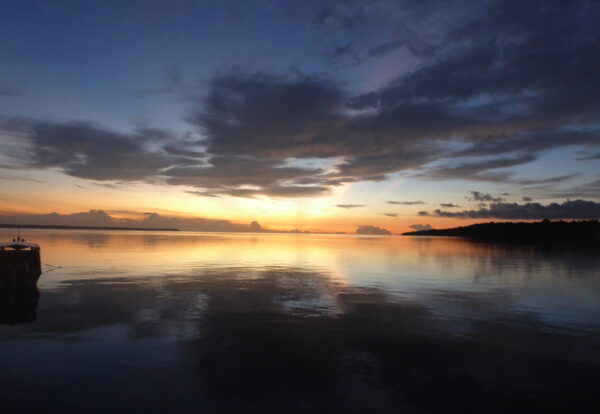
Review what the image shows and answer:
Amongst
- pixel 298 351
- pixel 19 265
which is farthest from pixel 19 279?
pixel 298 351

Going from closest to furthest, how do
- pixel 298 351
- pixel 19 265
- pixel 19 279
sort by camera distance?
1. pixel 298 351
2. pixel 19 279
3. pixel 19 265

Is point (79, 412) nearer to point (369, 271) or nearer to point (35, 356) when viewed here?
point (35, 356)

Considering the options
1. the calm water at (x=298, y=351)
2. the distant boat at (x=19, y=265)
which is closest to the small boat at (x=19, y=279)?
the distant boat at (x=19, y=265)

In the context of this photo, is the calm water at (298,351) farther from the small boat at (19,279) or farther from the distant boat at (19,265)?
the distant boat at (19,265)

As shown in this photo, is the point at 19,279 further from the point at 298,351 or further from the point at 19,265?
the point at 298,351

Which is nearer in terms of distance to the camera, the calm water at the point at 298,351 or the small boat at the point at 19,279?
the calm water at the point at 298,351

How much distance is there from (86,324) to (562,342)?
86.5 feet

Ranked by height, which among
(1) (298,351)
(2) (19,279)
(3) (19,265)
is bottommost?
(1) (298,351)

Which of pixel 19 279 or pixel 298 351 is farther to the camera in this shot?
pixel 19 279

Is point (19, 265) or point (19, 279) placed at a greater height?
point (19, 265)

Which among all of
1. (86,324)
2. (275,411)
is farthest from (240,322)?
(275,411)

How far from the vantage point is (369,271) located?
51.2 metres

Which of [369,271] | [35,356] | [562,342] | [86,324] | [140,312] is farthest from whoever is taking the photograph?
[369,271]

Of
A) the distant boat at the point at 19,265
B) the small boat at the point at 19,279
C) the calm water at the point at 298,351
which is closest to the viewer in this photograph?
the calm water at the point at 298,351
